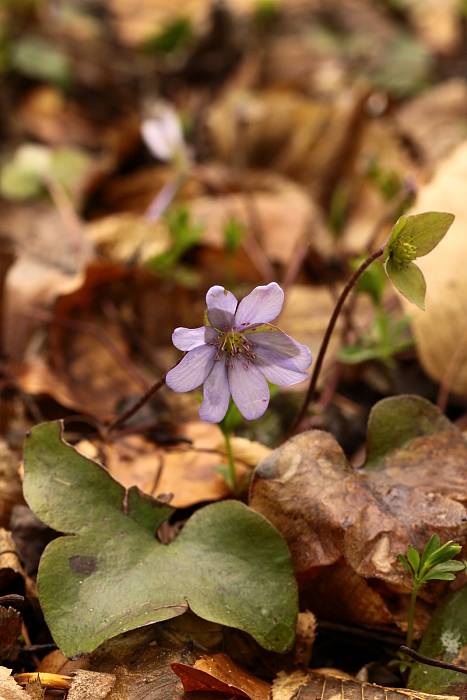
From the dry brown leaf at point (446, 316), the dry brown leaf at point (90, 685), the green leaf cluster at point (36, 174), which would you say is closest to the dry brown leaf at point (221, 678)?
the dry brown leaf at point (90, 685)

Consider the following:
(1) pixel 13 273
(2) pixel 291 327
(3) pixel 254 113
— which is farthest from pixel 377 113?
(1) pixel 13 273

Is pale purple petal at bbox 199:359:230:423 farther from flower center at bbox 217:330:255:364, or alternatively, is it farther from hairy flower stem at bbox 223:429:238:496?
hairy flower stem at bbox 223:429:238:496

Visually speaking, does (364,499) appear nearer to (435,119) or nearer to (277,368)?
(277,368)

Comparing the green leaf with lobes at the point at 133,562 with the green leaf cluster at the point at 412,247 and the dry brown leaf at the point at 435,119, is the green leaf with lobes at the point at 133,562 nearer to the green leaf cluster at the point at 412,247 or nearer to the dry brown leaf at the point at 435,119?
the green leaf cluster at the point at 412,247

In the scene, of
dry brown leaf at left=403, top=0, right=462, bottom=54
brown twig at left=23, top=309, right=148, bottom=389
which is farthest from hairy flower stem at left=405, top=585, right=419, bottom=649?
dry brown leaf at left=403, top=0, right=462, bottom=54

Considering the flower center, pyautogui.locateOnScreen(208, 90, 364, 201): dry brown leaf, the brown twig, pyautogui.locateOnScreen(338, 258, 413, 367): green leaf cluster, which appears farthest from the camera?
pyautogui.locateOnScreen(208, 90, 364, 201): dry brown leaf

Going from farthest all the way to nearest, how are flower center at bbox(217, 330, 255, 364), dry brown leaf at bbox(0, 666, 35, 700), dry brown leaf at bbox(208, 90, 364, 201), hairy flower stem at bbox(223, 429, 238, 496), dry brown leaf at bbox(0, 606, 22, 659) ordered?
1. dry brown leaf at bbox(208, 90, 364, 201)
2. hairy flower stem at bbox(223, 429, 238, 496)
3. flower center at bbox(217, 330, 255, 364)
4. dry brown leaf at bbox(0, 606, 22, 659)
5. dry brown leaf at bbox(0, 666, 35, 700)

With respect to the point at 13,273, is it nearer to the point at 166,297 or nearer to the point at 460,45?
the point at 166,297
